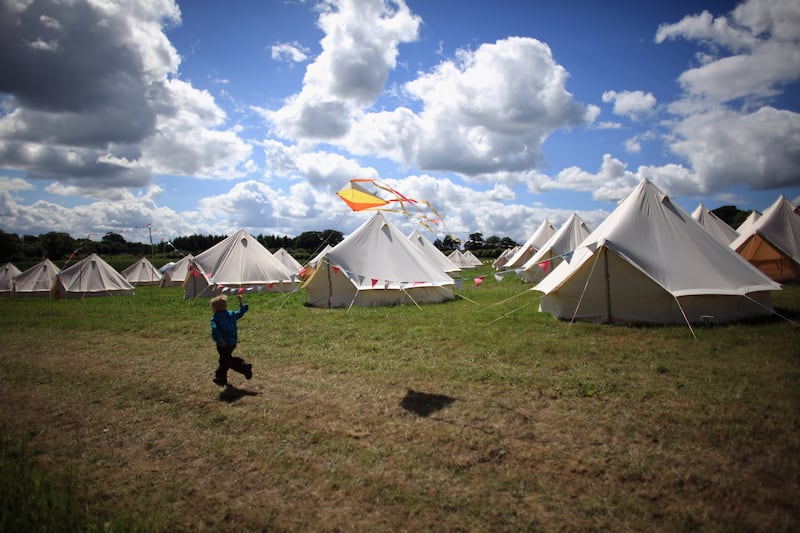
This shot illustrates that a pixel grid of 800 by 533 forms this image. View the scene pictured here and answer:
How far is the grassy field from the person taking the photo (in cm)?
322

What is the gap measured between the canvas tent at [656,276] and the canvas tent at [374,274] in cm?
551

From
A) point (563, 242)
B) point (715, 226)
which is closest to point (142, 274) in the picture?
point (563, 242)

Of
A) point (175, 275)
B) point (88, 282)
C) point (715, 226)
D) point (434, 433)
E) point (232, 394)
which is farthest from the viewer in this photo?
point (175, 275)

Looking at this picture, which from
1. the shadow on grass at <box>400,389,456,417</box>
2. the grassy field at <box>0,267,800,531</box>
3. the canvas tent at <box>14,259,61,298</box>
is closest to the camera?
the grassy field at <box>0,267,800,531</box>

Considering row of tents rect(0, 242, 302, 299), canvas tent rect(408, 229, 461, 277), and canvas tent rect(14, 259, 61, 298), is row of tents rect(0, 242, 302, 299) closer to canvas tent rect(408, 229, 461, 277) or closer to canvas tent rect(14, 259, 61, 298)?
canvas tent rect(14, 259, 61, 298)

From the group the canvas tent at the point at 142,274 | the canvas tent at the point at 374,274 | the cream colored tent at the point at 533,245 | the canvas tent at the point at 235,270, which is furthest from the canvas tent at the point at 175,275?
the cream colored tent at the point at 533,245

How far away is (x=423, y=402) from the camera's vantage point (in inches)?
215

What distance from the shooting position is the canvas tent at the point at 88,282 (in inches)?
1006

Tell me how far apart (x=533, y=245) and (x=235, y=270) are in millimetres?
20053

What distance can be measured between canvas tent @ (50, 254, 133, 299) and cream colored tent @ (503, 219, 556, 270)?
26560 mm

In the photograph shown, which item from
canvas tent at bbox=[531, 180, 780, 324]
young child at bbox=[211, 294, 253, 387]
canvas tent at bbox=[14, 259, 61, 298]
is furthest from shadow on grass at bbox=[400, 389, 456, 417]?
canvas tent at bbox=[14, 259, 61, 298]

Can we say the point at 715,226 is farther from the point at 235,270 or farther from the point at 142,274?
the point at 142,274

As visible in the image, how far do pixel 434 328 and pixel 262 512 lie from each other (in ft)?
24.1

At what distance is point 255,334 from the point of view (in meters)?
10.8
